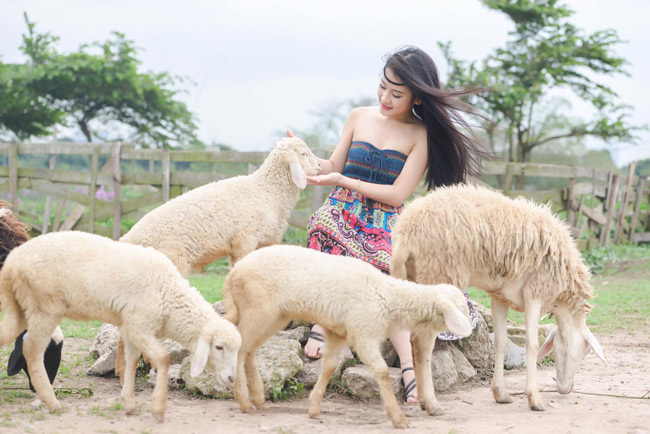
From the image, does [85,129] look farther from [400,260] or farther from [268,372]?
[400,260]

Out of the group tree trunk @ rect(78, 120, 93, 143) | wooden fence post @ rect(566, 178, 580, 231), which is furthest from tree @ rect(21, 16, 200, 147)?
wooden fence post @ rect(566, 178, 580, 231)

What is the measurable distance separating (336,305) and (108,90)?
18.7 meters

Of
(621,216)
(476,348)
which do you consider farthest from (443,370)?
(621,216)

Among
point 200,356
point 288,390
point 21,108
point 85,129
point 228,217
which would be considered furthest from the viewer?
point 85,129

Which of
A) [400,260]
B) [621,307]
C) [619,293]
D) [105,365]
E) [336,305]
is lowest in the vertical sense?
[619,293]

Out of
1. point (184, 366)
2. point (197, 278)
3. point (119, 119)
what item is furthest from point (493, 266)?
point (119, 119)

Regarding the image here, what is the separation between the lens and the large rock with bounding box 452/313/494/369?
18.2 ft

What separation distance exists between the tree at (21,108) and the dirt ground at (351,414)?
56.9 feet

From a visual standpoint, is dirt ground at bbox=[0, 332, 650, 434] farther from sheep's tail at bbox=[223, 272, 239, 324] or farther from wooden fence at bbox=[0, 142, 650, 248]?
wooden fence at bbox=[0, 142, 650, 248]

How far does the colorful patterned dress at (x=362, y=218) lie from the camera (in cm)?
517

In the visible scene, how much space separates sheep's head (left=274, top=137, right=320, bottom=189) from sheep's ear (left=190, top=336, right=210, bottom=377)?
5.40ft

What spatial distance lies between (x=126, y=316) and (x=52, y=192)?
1075cm

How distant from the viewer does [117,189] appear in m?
12.4

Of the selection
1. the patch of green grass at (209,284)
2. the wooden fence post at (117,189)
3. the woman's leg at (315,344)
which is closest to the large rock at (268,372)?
the woman's leg at (315,344)
